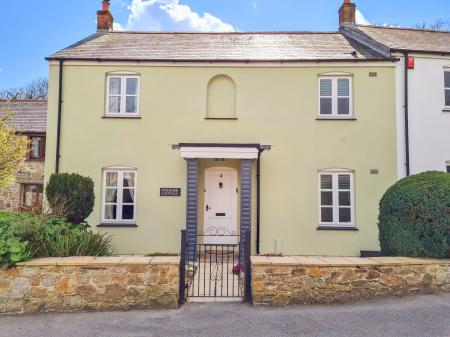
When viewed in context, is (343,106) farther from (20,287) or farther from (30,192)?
(30,192)

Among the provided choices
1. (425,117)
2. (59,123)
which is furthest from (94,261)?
(425,117)

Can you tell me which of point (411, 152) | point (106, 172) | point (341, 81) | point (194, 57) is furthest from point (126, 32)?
point (411, 152)

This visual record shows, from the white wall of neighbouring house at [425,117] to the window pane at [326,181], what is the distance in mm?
2130

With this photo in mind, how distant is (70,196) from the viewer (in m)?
8.45

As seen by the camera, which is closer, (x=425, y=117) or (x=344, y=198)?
(x=344, y=198)

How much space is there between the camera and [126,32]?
50.4 ft

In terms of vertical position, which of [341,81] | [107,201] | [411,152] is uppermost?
[341,81]

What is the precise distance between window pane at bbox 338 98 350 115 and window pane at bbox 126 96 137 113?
6651 millimetres

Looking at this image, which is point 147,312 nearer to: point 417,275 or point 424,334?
point 424,334

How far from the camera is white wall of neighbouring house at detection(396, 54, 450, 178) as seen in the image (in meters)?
11.6

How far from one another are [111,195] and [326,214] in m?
6.85

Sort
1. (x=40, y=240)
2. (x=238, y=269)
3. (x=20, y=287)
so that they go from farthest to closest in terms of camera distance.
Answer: (x=238, y=269) < (x=40, y=240) < (x=20, y=287)

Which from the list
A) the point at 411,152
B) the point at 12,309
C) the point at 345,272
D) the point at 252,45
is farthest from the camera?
the point at 252,45

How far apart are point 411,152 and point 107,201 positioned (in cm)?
974
